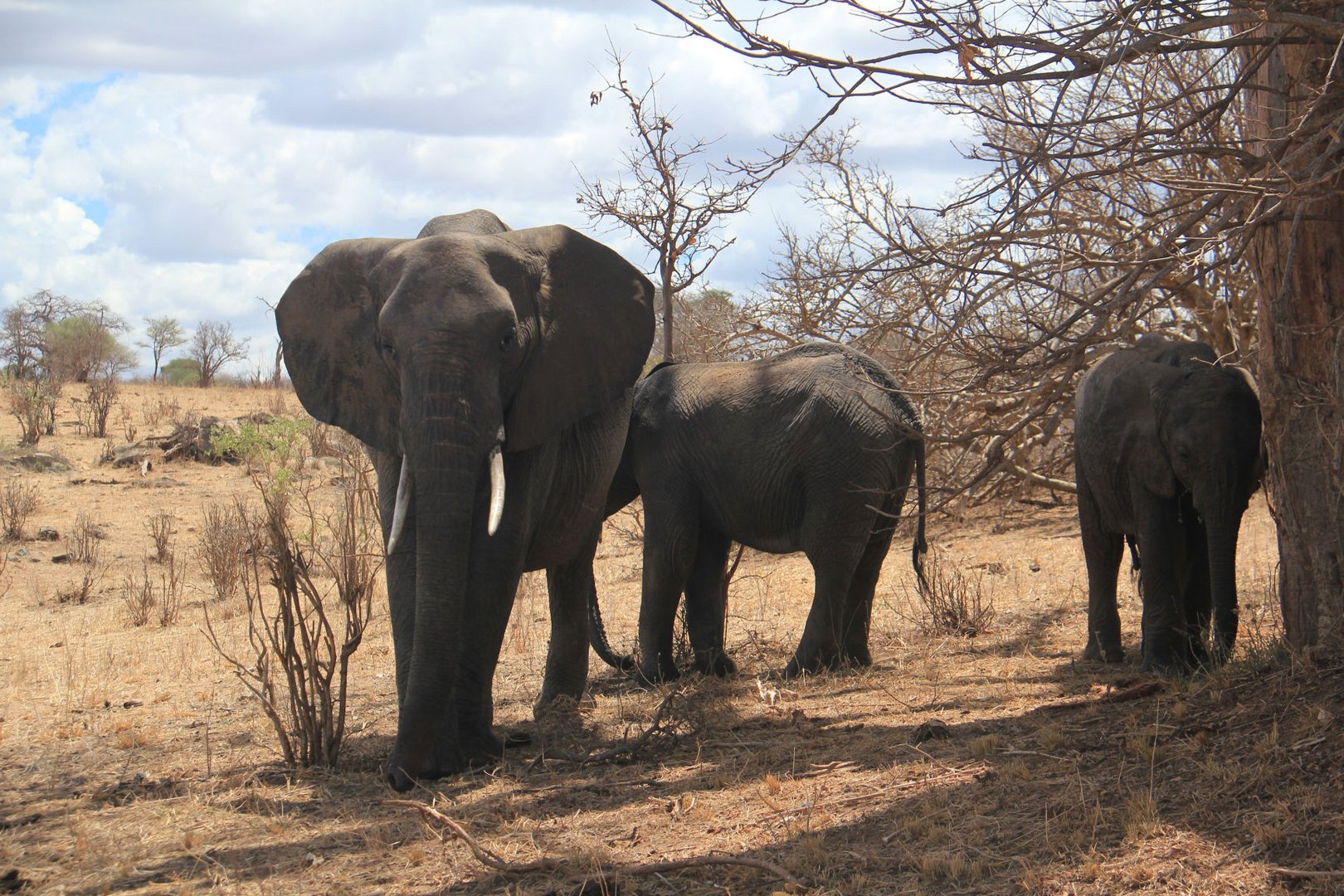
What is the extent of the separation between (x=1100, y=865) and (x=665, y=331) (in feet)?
24.9

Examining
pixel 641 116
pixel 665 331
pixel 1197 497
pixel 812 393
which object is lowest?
pixel 1197 497

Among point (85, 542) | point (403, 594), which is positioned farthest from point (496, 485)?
point (85, 542)

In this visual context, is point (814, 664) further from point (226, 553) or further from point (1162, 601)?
point (226, 553)

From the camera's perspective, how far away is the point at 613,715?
743cm

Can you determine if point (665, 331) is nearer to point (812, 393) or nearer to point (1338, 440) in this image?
point (812, 393)

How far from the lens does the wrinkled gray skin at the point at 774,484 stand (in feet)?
27.1

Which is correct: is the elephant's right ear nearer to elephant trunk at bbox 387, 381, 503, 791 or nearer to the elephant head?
elephant trunk at bbox 387, 381, 503, 791

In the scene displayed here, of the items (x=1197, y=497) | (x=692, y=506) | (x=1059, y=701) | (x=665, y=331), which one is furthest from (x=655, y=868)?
(x=665, y=331)

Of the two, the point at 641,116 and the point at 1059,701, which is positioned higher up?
the point at 641,116

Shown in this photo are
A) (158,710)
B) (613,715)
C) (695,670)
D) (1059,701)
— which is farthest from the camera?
(695,670)

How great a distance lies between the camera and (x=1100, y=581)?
7988mm

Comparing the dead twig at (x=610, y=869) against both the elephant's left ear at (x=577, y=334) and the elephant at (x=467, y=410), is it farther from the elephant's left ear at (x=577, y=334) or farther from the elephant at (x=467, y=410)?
the elephant's left ear at (x=577, y=334)

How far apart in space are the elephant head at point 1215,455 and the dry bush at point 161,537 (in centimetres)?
1037

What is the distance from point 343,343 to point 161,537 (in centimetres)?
936
